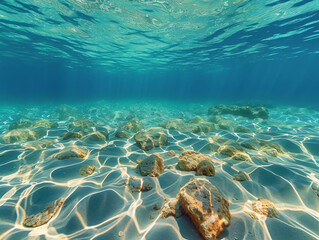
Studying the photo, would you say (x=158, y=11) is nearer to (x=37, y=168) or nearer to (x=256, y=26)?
(x=256, y=26)

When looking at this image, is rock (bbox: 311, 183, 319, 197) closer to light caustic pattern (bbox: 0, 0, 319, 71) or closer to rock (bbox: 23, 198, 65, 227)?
rock (bbox: 23, 198, 65, 227)

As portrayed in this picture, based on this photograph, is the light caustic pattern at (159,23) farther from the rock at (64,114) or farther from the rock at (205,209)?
the rock at (205,209)

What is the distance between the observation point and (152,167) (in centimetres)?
348

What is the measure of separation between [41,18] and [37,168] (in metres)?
14.1

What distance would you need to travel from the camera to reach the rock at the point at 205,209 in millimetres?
1792

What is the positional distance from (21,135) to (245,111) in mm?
17166

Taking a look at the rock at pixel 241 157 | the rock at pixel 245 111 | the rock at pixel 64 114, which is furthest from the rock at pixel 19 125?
the rock at pixel 245 111

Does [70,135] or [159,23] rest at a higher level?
[159,23]

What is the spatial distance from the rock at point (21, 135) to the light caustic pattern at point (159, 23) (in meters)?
8.97

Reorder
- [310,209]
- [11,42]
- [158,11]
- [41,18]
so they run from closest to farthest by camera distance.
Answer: [310,209] < [158,11] < [41,18] < [11,42]

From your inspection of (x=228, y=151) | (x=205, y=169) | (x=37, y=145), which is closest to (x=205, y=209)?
(x=205, y=169)

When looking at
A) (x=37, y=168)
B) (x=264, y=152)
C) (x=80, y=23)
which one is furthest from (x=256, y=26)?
(x=37, y=168)

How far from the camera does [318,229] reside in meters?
2.08

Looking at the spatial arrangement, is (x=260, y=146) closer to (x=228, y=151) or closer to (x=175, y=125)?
(x=228, y=151)
